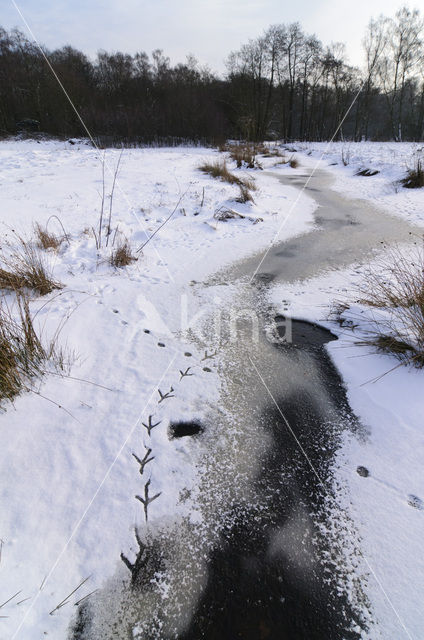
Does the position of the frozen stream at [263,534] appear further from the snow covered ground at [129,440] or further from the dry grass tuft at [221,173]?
the dry grass tuft at [221,173]

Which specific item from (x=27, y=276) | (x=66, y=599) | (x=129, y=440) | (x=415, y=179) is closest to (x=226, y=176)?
(x=415, y=179)

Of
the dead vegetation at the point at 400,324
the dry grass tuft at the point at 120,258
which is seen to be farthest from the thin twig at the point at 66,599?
the dry grass tuft at the point at 120,258

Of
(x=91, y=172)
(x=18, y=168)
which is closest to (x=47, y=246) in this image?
(x=91, y=172)

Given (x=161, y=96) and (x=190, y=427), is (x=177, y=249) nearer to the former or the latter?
(x=190, y=427)

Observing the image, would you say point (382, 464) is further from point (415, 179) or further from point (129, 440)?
point (415, 179)

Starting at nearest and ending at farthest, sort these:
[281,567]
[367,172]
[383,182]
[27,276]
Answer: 1. [281,567]
2. [27,276]
3. [383,182]
4. [367,172]

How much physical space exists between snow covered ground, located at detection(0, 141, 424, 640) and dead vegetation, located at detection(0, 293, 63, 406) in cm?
9

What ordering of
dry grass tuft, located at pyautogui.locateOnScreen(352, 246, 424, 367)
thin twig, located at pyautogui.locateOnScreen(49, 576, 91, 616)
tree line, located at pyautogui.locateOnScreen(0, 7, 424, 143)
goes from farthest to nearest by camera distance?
tree line, located at pyautogui.locateOnScreen(0, 7, 424, 143), dry grass tuft, located at pyautogui.locateOnScreen(352, 246, 424, 367), thin twig, located at pyautogui.locateOnScreen(49, 576, 91, 616)

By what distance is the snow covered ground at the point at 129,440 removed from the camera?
1226 mm

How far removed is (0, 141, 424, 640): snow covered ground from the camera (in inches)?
48.3

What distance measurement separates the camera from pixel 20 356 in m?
1.97

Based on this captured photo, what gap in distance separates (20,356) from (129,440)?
90 cm

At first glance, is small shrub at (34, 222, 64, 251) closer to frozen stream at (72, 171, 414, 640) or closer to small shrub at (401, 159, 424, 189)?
frozen stream at (72, 171, 414, 640)

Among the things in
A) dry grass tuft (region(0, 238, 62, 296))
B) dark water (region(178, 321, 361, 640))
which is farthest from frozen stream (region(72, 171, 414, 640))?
dry grass tuft (region(0, 238, 62, 296))
